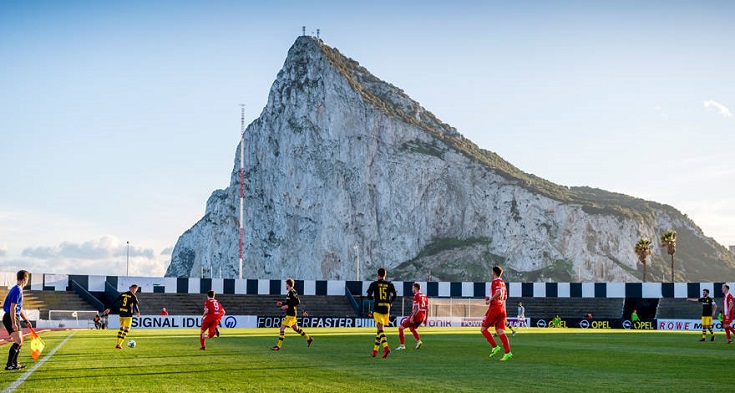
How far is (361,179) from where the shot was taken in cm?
18038

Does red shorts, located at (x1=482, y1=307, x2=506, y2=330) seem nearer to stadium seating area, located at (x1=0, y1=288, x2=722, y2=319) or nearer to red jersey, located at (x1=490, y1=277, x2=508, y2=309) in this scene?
red jersey, located at (x1=490, y1=277, x2=508, y2=309)

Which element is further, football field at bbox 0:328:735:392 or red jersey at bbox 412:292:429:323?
red jersey at bbox 412:292:429:323

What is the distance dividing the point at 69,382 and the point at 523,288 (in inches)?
2877

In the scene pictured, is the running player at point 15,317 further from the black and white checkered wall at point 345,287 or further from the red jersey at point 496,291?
the black and white checkered wall at point 345,287

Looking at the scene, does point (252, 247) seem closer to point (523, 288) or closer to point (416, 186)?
point (416, 186)

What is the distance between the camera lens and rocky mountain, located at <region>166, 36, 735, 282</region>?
17750cm

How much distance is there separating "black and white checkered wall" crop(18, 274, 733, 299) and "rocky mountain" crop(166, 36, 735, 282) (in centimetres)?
9016

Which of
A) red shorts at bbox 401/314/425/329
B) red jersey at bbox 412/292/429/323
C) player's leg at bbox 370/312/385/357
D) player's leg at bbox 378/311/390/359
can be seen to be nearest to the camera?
player's leg at bbox 378/311/390/359

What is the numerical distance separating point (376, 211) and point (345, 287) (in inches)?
3946

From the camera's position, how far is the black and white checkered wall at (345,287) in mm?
72938

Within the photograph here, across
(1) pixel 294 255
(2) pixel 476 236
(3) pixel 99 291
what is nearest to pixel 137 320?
(3) pixel 99 291

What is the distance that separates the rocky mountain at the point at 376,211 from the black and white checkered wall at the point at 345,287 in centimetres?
9016

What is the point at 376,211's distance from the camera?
181 m

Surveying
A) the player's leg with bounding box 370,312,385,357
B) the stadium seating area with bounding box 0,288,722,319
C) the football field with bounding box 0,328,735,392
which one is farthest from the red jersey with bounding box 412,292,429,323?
the stadium seating area with bounding box 0,288,722,319
